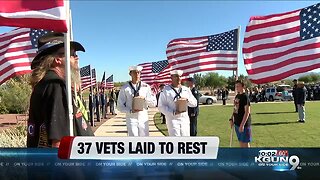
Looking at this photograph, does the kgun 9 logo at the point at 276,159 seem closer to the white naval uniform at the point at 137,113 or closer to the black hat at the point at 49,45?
the black hat at the point at 49,45

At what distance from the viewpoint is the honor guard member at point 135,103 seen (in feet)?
20.4

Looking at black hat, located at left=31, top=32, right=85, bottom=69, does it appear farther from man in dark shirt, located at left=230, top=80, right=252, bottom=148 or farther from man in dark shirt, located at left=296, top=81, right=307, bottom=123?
man in dark shirt, located at left=296, top=81, right=307, bottom=123

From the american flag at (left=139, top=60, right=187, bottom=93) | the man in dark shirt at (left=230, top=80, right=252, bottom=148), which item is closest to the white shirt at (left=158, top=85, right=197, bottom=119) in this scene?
the man in dark shirt at (left=230, top=80, right=252, bottom=148)

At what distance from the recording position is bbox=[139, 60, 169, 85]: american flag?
20.8 m

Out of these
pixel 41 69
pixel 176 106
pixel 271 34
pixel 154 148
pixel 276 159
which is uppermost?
pixel 271 34

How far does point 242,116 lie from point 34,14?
5.34 m

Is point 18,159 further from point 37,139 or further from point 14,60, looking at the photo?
point 14,60

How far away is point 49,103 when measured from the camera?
8.92 ft

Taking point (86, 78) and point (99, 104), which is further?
point (99, 104)

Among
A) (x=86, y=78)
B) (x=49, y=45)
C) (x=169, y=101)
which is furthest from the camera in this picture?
(x=86, y=78)

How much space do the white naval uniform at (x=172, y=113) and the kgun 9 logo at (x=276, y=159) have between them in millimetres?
3140

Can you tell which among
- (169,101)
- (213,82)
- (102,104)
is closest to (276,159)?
(169,101)

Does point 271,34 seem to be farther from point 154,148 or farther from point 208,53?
point 208,53

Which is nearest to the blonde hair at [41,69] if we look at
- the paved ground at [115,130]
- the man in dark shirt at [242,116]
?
the man in dark shirt at [242,116]
